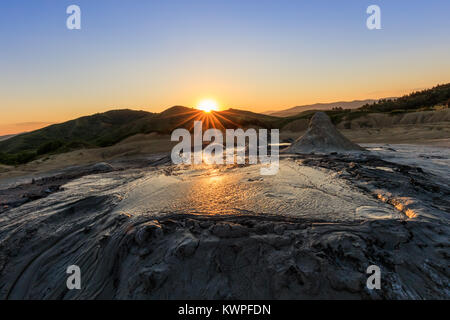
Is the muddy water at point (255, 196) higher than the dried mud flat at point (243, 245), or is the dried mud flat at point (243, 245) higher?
the muddy water at point (255, 196)

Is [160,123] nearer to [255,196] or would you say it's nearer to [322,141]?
[322,141]

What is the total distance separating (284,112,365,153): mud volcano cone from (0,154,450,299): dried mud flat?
17.0 ft

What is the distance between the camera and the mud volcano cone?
972 cm

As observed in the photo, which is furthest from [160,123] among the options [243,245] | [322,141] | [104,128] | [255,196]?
[243,245]

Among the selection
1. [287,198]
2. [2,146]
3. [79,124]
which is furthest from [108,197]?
[79,124]

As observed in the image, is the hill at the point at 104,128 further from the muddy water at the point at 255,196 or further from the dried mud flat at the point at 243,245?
the dried mud flat at the point at 243,245

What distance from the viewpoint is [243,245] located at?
106 inches

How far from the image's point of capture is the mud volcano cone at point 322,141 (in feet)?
31.9

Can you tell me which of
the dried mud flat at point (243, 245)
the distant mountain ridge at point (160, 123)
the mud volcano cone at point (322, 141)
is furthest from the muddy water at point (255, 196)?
the distant mountain ridge at point (160, 123)

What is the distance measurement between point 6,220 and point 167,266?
13.5ft

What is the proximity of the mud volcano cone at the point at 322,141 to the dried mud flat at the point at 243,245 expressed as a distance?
5.18 m

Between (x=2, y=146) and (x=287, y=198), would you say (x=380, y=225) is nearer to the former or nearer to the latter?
(x=287, y=198)

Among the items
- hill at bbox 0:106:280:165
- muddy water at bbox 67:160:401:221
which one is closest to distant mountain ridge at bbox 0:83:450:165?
hill at bbox 0:106:280:165
